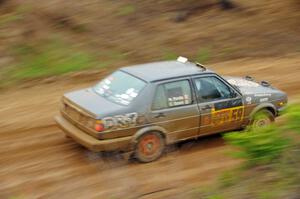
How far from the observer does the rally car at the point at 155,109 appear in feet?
30.8

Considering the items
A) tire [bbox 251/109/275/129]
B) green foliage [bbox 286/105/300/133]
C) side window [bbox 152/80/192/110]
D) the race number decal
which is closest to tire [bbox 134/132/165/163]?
side window [bbox 152/80/192/110]

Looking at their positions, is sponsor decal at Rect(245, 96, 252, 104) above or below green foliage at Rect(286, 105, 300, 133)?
below

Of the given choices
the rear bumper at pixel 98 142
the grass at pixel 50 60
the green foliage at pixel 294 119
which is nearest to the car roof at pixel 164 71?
the rear bumper at pixel 98 142

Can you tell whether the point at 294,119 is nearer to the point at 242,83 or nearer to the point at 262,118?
the point at 262,118

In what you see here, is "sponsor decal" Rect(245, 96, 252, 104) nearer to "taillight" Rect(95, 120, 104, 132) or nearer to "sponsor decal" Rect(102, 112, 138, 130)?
"sponsor decal" Rect(102, 112, 138, 130)

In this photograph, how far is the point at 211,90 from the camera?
33.7 ft

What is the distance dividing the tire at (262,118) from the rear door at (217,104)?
34 cm

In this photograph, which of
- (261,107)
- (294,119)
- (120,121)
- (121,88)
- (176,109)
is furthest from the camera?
(261,107)

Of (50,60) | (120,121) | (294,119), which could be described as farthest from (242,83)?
(50,60)

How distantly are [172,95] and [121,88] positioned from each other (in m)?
0.87

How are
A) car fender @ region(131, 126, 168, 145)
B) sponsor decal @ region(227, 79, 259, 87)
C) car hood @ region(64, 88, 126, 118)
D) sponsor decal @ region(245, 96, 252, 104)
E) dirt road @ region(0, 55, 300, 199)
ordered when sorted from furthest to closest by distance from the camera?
sponsor decal @ region(227, 79, 259, 87) < sponsor decal @ region(245, 96, 252, 104) < car fender @ region(131, 126, 168, 145) < car hood @ region(64, 88, 126, 118) < dirt road @ region(0, 55, 300, 199)

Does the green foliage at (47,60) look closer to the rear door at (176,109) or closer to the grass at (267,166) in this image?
the rear door at (176,109)

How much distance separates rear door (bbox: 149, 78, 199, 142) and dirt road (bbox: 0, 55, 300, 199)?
49cm

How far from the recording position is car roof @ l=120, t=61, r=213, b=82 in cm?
991
